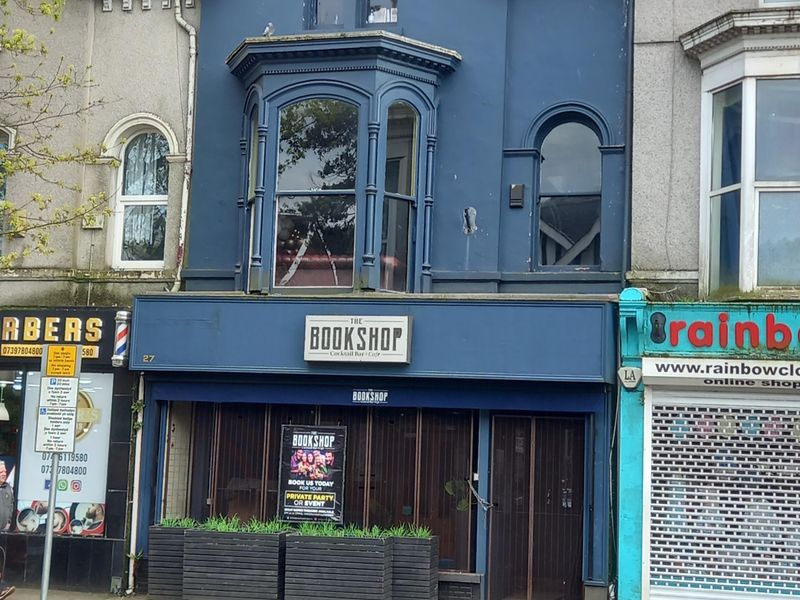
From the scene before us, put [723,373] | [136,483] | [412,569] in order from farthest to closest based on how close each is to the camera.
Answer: [136,483] → [412,569] → [723,373]

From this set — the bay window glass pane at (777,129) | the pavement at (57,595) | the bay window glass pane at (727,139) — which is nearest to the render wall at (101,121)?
the pavement at (57,595)

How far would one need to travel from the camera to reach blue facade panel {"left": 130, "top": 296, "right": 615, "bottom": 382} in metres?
12.6

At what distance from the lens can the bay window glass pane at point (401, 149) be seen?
13.8m

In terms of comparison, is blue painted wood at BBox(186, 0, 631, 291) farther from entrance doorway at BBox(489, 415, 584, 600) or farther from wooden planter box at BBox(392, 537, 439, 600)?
wooden planter box at BBox(392, 537, 439, 600)

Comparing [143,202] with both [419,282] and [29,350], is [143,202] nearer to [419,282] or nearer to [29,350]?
[29,350]

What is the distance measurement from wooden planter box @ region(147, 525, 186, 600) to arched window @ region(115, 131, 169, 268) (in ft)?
12.9

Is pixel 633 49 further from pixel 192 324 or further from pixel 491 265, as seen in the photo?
pixel 192 324

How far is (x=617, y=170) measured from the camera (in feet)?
44.3

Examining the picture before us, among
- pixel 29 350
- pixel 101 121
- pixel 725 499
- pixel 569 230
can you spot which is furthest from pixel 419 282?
pixel 29 350

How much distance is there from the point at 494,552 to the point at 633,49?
655cm

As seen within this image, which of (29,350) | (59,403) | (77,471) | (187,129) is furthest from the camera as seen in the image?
(187,129)

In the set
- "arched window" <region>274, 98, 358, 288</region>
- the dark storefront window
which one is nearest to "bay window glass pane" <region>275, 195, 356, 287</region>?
"arched window" <region>274, 98, 358, 288</region>

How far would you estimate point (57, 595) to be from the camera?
1383 cm

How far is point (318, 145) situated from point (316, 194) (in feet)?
2.16
